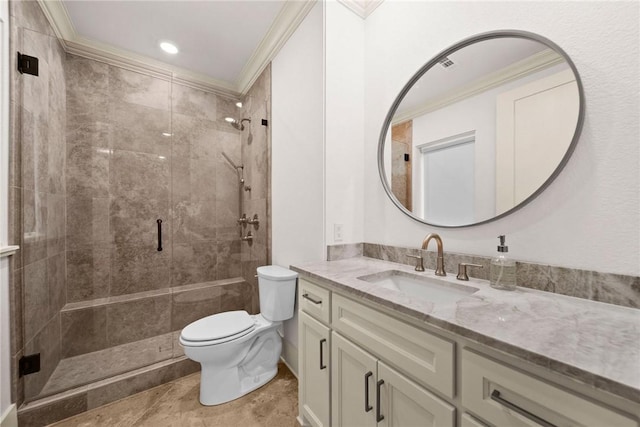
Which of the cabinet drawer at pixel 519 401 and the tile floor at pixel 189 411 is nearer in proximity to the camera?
the cabinet drawer at pixel 519 401

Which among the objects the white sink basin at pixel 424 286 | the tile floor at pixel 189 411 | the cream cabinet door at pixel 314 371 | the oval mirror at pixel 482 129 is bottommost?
the tile floor at pixel 189 411

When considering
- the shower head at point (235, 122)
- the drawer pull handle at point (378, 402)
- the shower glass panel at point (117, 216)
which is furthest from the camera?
the shower head at point (235, 122)

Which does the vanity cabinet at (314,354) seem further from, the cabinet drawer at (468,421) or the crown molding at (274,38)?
the crown molding at (274,38)

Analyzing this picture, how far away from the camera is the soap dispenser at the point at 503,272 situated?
0.92m

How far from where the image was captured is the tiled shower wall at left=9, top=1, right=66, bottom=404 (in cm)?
132

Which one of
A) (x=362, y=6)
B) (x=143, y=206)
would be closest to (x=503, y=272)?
(x=362, y=6)

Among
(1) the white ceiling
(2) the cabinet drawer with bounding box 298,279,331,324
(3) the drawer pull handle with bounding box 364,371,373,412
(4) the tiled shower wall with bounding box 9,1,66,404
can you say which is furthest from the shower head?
(3) the drawer pull handle with bounding box 364,371,373,412

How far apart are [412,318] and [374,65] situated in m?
1.58

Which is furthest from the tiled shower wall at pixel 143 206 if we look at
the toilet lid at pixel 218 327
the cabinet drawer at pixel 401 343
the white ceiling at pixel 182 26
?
the cabinet drawer at pixel 401 343

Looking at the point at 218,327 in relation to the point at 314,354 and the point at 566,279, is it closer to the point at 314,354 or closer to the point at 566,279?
the point at 314,354

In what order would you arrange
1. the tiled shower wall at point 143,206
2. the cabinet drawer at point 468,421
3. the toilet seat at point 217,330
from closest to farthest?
the cabinet drawer at point 468,421
the toilet seat at point 217,330
the tiled shower wall at point 143,206

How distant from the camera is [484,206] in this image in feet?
3.60

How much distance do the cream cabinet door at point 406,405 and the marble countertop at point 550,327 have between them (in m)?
0.23

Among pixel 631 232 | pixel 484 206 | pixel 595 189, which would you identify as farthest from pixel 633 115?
pixel 484 206
